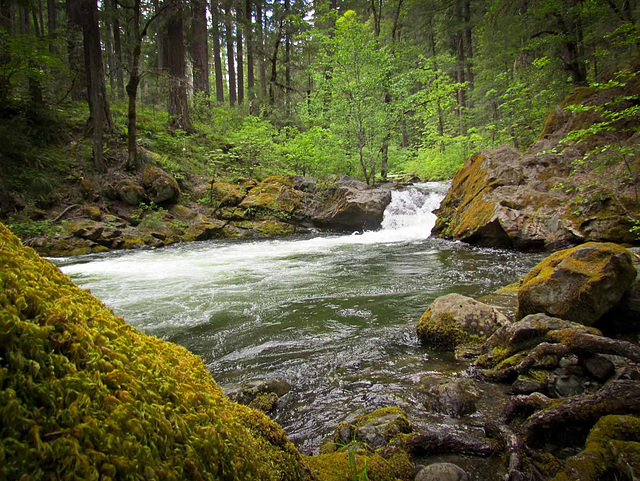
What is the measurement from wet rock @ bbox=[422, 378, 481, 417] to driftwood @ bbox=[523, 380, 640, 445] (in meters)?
0.53

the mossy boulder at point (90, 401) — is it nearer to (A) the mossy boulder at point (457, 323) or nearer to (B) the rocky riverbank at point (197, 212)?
(A) the mossy boulder at point (457, 323)

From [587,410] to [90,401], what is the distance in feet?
10.3

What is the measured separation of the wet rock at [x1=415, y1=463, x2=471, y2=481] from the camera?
2109 mm

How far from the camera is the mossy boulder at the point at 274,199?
1597 cm

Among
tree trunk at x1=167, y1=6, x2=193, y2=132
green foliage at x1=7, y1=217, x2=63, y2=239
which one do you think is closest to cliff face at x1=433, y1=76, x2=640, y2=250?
green foliage at x1=7, y1=217, x2=63, y2=239

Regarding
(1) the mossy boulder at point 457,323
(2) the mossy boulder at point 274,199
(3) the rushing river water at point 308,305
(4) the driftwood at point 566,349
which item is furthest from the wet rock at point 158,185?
(4) the driftwood at point 566,349

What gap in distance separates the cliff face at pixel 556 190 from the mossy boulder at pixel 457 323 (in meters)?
4.04

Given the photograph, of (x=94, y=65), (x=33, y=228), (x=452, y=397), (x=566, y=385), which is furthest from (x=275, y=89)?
(x=566, y=385)

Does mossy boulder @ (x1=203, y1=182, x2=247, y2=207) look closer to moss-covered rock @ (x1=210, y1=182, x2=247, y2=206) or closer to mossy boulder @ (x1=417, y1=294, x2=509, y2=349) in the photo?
moss-covered rock @ (x1=210, y1=182, x2=247, y2=206)

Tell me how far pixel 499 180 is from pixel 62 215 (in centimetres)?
→ 1489

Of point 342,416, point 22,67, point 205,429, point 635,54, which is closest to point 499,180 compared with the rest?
point 635,54

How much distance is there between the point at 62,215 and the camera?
37.7ft

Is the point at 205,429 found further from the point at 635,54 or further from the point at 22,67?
the point at 22,67

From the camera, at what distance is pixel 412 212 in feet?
52.4
